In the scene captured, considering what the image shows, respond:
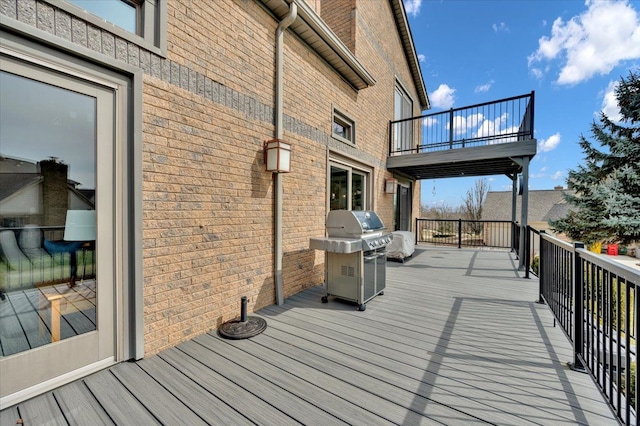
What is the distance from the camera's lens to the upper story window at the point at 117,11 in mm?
2021

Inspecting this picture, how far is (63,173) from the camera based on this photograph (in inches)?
77.7

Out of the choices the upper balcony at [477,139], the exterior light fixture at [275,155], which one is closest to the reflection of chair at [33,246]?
the exterior light fixture at [275,155]

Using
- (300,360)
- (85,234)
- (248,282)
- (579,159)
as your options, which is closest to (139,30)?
(85,234)

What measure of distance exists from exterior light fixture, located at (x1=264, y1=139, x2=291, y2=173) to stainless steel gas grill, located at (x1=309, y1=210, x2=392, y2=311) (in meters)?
1.00

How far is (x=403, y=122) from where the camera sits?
8.64 m

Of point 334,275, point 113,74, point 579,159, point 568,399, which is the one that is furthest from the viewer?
point 579,159

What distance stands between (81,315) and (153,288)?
0.49 meters

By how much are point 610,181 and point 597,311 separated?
8290 millimetres

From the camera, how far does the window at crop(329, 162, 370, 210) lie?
5.22 meters

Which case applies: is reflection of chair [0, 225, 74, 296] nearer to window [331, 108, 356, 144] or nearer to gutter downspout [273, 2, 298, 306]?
gutter downspout [273, 2, 298, 306]

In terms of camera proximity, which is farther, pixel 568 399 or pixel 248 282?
pixel 248 282

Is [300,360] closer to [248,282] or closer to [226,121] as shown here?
[248,282]

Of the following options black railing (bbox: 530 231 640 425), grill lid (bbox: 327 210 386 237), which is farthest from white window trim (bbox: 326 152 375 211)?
black railing (bbox: 530 231 640 425)

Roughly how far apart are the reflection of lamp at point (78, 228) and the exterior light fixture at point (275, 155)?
1.82 m
